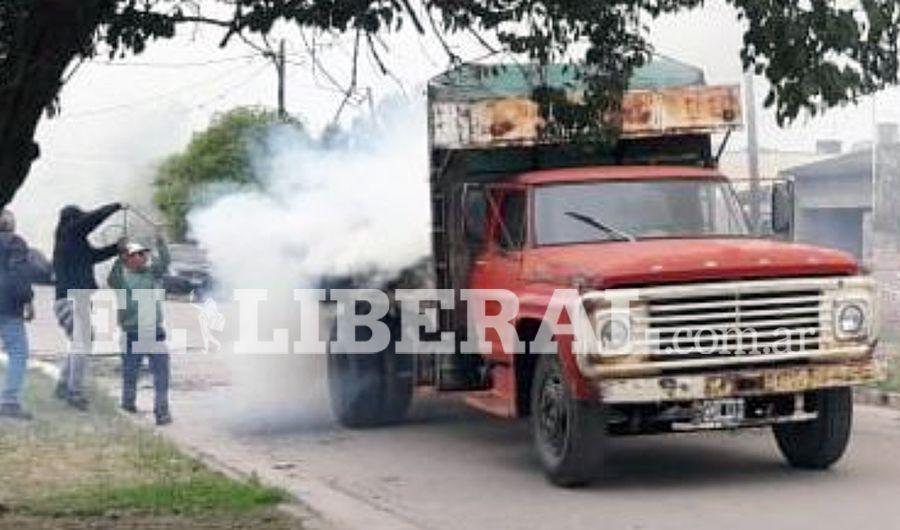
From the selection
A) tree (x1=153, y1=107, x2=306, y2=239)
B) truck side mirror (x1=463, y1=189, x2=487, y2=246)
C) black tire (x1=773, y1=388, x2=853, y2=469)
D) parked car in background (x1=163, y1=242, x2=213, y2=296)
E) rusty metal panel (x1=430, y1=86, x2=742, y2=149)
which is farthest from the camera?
parked car in background (x1=163, y1=242, x2=213, y2=296)

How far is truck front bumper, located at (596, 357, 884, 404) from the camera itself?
9172mm

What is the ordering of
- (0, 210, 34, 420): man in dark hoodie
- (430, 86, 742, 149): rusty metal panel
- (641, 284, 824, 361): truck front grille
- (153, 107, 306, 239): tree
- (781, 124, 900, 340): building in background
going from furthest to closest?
1. (781, 124, 900, 340): building in background
2. (153, 107, 306, 239): tree
3. (0, 210, 34, 420): man in dark hoodie
4. (430, 86, 742, 149): rusty metal panel
5. (641, 284, 824, 361): truck front grille

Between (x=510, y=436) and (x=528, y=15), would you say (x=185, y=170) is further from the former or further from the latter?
(x=528, y=15)

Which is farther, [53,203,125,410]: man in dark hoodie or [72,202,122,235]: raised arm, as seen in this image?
[53,203,125,410]: man in dark hoodie

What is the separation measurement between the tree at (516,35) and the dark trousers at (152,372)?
5999 millimetres

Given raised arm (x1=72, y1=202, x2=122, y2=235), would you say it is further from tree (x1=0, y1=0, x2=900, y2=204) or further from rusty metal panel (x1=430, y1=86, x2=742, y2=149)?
tree (x1=0, y1=0, x2=900, y2=204)

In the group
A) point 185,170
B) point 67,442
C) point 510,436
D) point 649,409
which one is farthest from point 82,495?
point 185,170

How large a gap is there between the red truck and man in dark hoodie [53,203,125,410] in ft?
10.6

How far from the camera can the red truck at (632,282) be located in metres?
9.27

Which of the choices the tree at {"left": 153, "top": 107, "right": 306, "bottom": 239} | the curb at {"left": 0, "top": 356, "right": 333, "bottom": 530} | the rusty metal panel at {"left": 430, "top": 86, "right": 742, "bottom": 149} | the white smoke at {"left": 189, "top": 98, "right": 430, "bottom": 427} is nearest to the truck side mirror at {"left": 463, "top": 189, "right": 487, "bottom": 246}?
the rusty metal panel at {"left": 430, "top": 86, "right": 742, "bottom": 149}

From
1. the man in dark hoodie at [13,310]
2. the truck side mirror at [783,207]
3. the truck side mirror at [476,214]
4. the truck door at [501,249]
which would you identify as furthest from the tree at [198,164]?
the truck side mirror at [783,207]

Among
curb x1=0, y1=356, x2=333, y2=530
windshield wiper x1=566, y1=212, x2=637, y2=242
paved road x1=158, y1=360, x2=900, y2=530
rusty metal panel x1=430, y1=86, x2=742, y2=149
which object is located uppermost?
rusty metal panel x1=430, y1=86, x2=742, y2=149

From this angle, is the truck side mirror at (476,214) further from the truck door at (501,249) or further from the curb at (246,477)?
the curb at (246,477)

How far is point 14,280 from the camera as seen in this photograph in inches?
515
